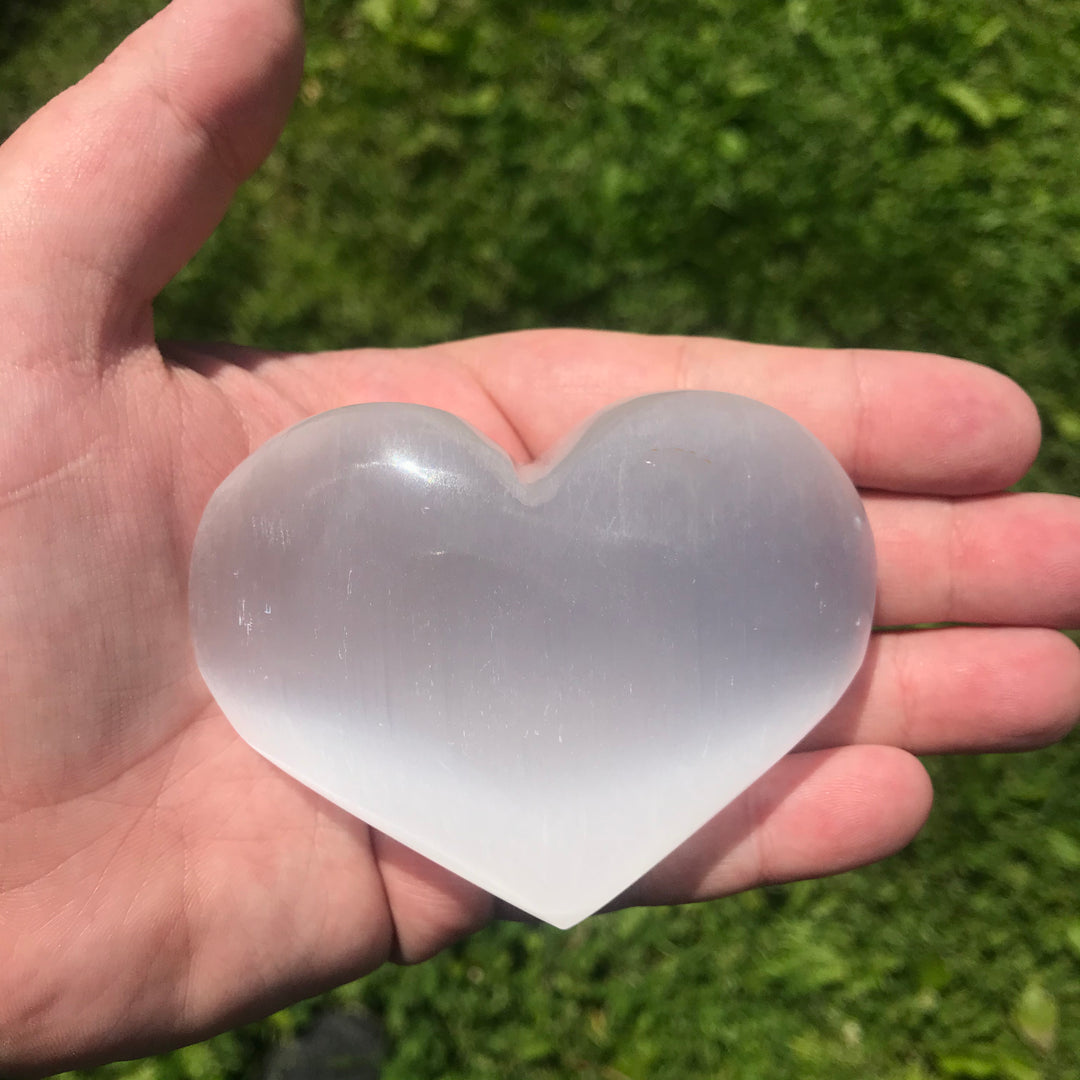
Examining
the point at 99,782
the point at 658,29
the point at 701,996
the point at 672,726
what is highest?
the point at 658,29

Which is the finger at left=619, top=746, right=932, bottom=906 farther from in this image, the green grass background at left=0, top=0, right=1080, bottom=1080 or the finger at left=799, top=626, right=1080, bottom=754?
the green grass background at left=0, top=0, right=1080, bottom=1080

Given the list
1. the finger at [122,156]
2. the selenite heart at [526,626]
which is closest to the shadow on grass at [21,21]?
the finger at [122,156]

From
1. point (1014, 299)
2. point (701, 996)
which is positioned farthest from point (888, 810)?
point (1014, 299)

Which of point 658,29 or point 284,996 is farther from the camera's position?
point 658,29

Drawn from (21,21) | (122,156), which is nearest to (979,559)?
(122,156)

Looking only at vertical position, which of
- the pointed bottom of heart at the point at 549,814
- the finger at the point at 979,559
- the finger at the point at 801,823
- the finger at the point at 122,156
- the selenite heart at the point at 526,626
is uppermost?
the finger at the point at 122,156

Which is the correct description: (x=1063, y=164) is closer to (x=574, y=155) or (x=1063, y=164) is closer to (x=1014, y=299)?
(x=1014, y=299)

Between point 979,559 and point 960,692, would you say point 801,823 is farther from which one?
point 979,559

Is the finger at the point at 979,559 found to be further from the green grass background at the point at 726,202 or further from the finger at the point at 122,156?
the finger at the point at 122,156
